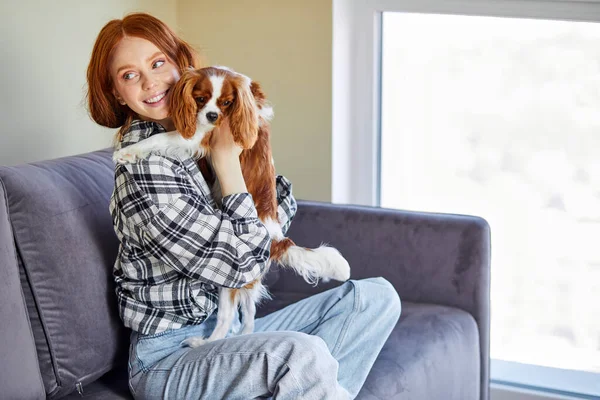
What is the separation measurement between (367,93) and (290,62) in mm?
287

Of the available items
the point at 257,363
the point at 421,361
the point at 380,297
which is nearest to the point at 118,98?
the point at 257,363

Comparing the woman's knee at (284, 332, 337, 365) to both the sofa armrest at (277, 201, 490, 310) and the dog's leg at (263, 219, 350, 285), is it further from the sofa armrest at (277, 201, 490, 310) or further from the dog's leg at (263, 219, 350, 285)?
the sofa armrest at (277, 201, 490, 310)

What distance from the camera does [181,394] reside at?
5.39 ft

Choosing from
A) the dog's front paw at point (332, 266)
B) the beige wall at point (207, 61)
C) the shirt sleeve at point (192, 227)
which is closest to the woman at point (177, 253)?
the shirt sleeve at point (192, 227)

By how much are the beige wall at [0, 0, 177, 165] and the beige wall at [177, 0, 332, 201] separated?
408 millimetres

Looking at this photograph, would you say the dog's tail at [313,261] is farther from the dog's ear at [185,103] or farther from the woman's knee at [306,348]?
the dog's ear at [185,103]

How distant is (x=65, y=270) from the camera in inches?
69.1

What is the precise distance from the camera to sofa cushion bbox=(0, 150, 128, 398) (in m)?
1.72

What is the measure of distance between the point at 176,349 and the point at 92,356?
193 mm

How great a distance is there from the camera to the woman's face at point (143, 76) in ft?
5.47

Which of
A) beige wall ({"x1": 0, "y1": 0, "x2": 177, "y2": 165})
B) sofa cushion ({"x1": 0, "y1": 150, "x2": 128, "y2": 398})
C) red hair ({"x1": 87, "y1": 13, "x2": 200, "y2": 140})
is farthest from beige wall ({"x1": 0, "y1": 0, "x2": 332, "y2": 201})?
red hair ({"x1": 87, "y1": 13, "x2": 200, "y2": 140})

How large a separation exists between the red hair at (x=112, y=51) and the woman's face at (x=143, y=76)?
0.04ft

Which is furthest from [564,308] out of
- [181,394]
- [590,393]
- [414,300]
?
[181,394]

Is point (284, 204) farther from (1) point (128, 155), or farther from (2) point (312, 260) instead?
(1) point (128, 155)
